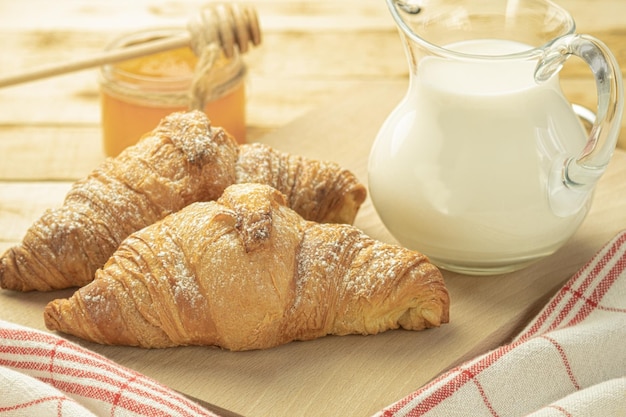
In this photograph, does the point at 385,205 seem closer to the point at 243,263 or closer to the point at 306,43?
the point at 243,263

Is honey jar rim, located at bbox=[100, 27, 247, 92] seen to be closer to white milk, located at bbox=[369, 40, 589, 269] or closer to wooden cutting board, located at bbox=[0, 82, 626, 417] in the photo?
wooden cutting board, located at bbox=[0, 82, 626, 417]

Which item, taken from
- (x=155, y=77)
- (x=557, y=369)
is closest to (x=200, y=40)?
(x=155, y=77)

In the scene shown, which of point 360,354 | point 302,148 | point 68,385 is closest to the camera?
point 68,385

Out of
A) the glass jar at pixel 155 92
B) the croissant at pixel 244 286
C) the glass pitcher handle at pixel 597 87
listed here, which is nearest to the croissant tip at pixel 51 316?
the croissant at pixel 244 286

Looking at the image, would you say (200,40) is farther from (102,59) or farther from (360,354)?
(360,354)

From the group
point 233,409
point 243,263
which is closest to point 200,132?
point 243,263

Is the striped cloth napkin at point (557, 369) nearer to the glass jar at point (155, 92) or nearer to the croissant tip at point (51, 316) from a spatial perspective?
the croissant tip at point (51, 316)

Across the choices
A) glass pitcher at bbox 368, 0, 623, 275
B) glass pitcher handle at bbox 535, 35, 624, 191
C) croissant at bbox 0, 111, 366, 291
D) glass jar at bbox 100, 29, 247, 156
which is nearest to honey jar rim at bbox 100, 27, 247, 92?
glass jar at bbox 100, 29, 247, 156
